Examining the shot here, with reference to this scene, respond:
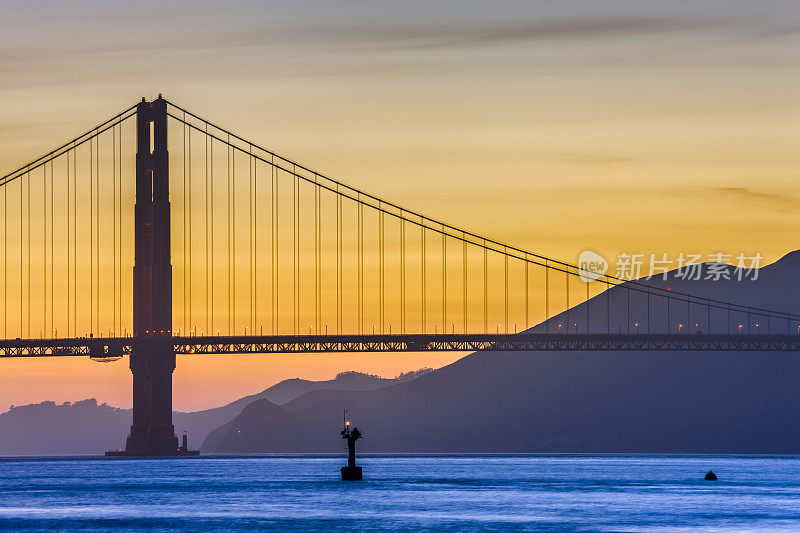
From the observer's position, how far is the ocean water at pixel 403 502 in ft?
271

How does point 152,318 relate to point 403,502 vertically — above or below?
above

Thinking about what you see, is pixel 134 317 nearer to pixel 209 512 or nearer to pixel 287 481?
pixel 287 481

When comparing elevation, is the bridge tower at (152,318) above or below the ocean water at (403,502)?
above

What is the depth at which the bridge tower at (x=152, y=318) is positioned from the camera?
13088 cm

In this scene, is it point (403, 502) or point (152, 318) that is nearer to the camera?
point (403, 502)

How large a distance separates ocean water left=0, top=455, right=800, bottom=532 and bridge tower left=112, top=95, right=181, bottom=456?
13.3 ft

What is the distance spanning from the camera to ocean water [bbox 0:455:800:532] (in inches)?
3255

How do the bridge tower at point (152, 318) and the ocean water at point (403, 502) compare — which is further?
the bridge tower at point (152, 318)

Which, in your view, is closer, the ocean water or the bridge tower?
the ocean water

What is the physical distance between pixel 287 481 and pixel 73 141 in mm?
34493

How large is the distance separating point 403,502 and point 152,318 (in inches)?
1523

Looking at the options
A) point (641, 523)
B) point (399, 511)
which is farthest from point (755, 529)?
point (399, 511)

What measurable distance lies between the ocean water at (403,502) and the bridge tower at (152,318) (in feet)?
13.3

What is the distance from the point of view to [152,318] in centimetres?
13100
